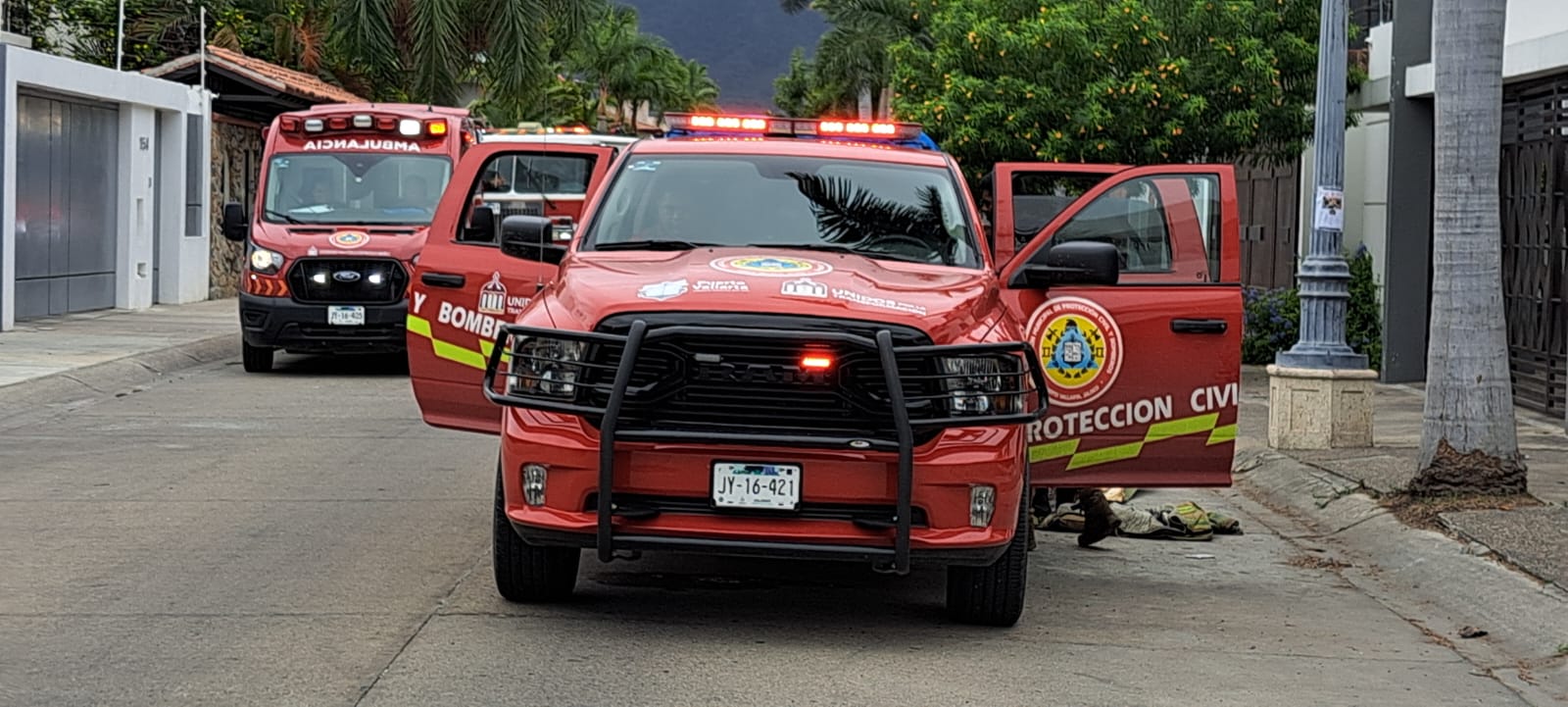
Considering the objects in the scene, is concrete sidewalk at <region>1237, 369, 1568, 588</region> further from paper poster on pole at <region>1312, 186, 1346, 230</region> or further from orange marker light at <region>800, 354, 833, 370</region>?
orange marker light at <region>800, 354, 833, 370</region>

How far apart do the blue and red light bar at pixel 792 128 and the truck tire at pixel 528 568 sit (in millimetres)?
2680

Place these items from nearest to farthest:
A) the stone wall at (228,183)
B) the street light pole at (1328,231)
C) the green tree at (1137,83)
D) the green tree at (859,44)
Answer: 1. the street light pole at (1328,231)
2. the green tree at (1137,83)
3. the stone wall at (228,183)
4. the green tree at (859,44)

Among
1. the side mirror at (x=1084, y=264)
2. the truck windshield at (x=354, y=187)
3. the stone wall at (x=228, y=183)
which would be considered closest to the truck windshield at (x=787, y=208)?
the side mirror at (x=1084, y=264)

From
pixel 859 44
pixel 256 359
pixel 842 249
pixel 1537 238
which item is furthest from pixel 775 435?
pixel 859 44

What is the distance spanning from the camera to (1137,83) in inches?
791

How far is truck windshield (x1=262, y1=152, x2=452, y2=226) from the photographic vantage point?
785 inches

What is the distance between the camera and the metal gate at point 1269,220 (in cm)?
2395

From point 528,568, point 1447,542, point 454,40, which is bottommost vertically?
point 1447,542

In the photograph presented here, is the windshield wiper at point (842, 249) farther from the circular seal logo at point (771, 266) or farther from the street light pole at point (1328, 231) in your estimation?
the street light pole at point (1328, 231)

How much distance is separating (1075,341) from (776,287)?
6.52 feet

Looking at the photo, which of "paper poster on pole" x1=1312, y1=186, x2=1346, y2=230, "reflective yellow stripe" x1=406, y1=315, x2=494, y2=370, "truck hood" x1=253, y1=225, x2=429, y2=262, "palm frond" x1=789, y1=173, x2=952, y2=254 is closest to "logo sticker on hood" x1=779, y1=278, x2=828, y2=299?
"palm frond" x1=789, y1=173, x2=952, y2=254

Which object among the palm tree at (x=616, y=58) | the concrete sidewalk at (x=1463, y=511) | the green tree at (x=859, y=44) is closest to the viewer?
the concrete sidewalk at (x=1463, y=511)

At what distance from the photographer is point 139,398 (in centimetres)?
1683

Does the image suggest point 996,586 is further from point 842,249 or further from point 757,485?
point 842,249
